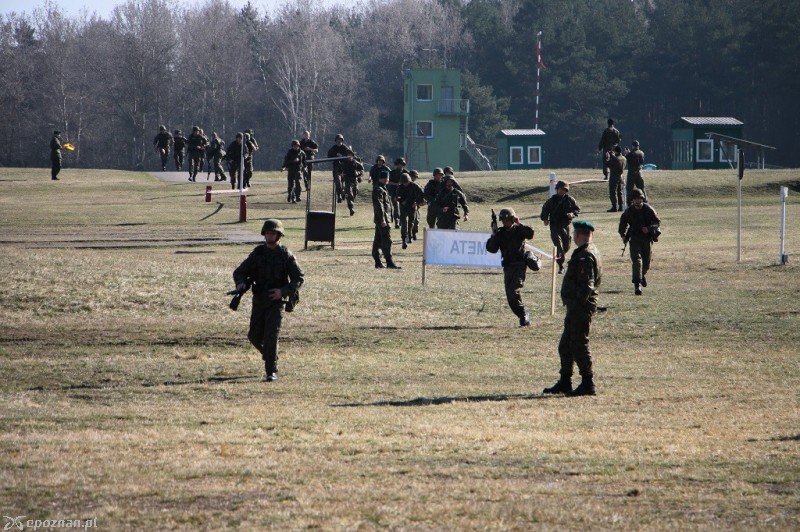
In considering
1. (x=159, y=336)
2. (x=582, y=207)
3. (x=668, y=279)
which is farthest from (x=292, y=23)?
(x=159, y=336)

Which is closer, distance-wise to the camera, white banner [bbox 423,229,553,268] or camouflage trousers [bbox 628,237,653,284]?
white banner [bbox 423,229,553,268]

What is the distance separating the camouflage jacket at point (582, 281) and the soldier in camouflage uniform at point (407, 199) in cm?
1579

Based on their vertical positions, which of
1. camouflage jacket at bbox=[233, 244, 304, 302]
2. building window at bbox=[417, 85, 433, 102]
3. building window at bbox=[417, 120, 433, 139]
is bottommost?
camouflage jacket at bbox=[233, 244, 304, 302]

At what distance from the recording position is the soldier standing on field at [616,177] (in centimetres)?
3691

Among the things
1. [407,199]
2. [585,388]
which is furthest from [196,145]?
[585,388]

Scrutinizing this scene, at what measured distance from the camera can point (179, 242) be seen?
31.8m

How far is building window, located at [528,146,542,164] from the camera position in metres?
75.0

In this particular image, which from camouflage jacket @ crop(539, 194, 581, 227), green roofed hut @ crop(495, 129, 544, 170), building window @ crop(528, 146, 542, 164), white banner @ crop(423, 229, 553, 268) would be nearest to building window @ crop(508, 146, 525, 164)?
green roofed hut @ crop(495, 129, 544, 170)

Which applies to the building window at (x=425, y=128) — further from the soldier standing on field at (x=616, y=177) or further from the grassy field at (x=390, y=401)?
the grassy field at (x=390, y=401)

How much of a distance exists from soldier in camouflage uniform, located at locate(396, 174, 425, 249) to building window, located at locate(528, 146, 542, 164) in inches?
1781

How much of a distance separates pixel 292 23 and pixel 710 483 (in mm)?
110210

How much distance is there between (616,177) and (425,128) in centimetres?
4754

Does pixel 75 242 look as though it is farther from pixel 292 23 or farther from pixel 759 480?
pixel 292 23

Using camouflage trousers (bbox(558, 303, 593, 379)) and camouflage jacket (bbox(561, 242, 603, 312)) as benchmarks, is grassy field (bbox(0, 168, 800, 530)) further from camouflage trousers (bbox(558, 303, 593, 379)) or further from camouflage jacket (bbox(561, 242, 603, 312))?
camouflage jacket (bbox(561, 242, 603, 312))
